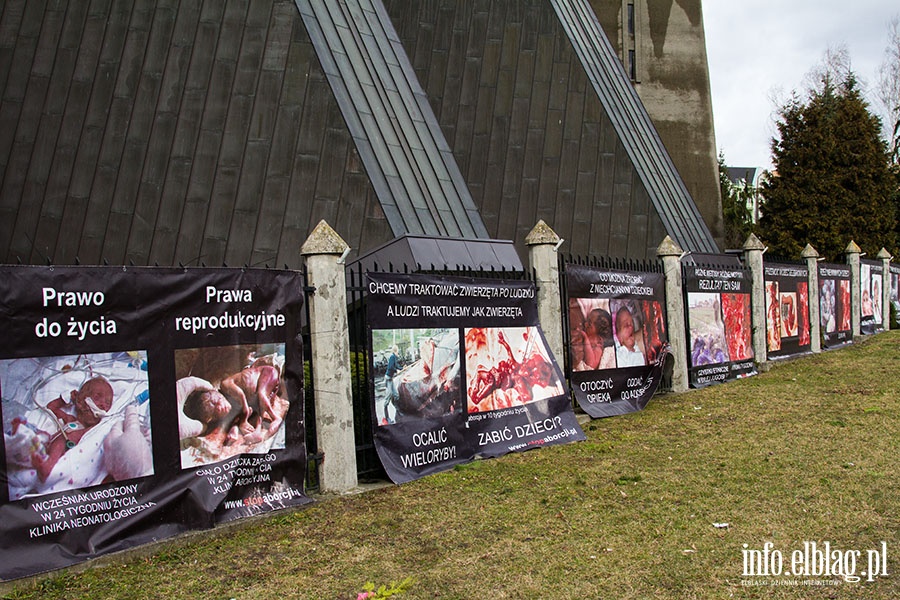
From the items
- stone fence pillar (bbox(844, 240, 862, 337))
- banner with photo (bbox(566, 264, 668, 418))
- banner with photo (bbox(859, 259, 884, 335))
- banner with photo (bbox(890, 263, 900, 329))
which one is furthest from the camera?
banner with photo (bbox(890, 263, 900, 329))

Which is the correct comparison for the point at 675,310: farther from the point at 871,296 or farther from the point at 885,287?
the point at 885,287

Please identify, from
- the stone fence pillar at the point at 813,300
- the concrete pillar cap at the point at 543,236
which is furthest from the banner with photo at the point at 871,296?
the concrete pillar cap at the point at 543,236

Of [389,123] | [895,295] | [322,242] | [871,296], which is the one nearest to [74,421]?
[322,242]

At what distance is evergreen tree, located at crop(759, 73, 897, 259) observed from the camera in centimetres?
3969

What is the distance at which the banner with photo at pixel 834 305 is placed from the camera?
2203 cm

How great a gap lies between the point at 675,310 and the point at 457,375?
6.72 meters

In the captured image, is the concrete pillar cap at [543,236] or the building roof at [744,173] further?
the building roof at [744,173]

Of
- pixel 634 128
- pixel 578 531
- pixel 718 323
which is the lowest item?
pixel 578 531

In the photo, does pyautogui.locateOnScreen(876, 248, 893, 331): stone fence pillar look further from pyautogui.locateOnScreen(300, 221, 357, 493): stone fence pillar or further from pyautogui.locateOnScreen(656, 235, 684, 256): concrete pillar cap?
pyautogui.locateOnScreen(300, 221, 357, 493): stone fence pillar

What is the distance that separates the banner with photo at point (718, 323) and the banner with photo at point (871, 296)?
983 cm

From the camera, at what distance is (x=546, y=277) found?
1165 centimetres

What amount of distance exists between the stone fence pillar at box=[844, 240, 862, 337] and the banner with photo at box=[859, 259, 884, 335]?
24 cm

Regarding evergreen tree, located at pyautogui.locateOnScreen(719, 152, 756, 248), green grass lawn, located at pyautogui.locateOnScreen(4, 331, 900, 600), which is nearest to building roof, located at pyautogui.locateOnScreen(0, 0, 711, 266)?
green grass lawn, located at pyautogui.locateOnScreen(4, 331, 900, 600)

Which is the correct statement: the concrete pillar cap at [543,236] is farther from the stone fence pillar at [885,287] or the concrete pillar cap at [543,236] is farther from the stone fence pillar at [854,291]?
the stone fence pillar at [885,287]
